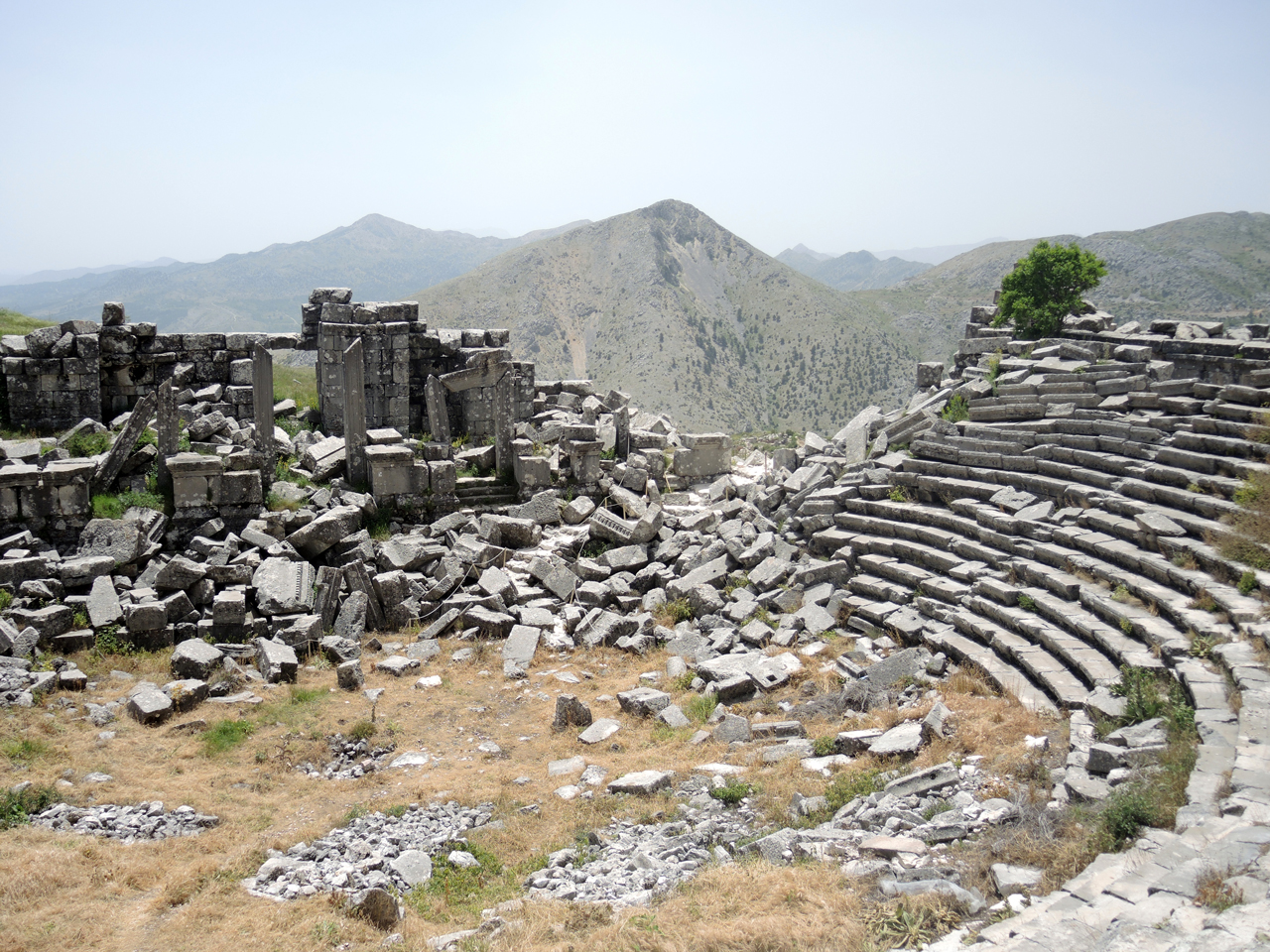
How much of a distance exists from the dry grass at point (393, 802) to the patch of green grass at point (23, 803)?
24 centimetres

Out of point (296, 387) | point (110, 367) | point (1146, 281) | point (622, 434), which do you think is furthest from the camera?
point (1146, 281)

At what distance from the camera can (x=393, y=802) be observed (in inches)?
340

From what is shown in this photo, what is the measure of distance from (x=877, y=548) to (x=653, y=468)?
19.0 feet

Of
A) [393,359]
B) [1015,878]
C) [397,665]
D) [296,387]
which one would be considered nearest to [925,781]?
[1015,878]

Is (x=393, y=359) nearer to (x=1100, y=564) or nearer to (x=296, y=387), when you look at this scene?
(x=296, y=387)

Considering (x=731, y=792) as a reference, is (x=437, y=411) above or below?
above

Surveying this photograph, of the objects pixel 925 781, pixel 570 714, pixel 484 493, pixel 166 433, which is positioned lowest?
pixel 570 714

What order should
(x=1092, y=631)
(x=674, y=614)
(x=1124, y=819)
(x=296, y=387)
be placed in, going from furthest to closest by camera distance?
1. (x=296, y=387)
2. (x=674, y=614)
3. (x=1092, y=631)
4. (x=1124, y=819)

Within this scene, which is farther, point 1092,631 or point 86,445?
point 86,445

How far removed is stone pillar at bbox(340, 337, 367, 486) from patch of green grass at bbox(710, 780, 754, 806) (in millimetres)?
10062

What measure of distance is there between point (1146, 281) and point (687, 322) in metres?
42.7

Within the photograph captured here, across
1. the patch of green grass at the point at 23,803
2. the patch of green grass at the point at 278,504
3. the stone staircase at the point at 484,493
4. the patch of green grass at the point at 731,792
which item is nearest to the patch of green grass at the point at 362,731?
the patch of green grass at the point at 23,803

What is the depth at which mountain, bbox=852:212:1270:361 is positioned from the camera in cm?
6694

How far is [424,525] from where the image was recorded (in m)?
15.6
